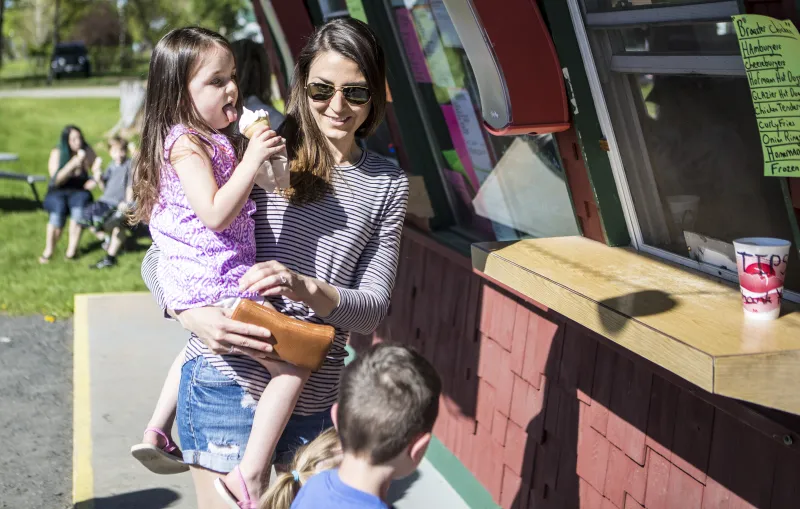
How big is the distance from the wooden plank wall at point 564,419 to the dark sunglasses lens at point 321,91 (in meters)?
1.29

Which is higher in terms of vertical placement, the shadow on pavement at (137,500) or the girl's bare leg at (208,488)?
the girl's bare leg at (208,488)

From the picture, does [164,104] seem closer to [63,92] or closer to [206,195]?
[206,195]

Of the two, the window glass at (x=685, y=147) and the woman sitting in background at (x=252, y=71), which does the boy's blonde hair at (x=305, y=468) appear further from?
the woman sitting in background at (x=252, y=71)

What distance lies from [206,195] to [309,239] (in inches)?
10.9

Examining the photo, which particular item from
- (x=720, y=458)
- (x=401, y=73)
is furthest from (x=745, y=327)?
(x=401, y=73)

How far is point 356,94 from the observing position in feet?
8.51

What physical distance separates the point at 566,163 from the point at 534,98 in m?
0.35

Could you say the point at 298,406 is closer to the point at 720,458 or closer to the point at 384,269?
the point at 384,269

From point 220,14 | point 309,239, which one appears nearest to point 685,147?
point 309,239

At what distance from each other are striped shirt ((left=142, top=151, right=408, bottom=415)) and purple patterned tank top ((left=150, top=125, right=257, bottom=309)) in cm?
6

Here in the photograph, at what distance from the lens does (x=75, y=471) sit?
16.5ft

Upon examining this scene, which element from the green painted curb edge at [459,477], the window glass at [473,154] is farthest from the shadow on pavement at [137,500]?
the window glass at [473,154]

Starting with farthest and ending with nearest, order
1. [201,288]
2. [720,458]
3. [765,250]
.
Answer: [720,458] < [201,288] < [765,250]

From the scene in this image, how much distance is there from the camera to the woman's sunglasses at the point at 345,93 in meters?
2.58
